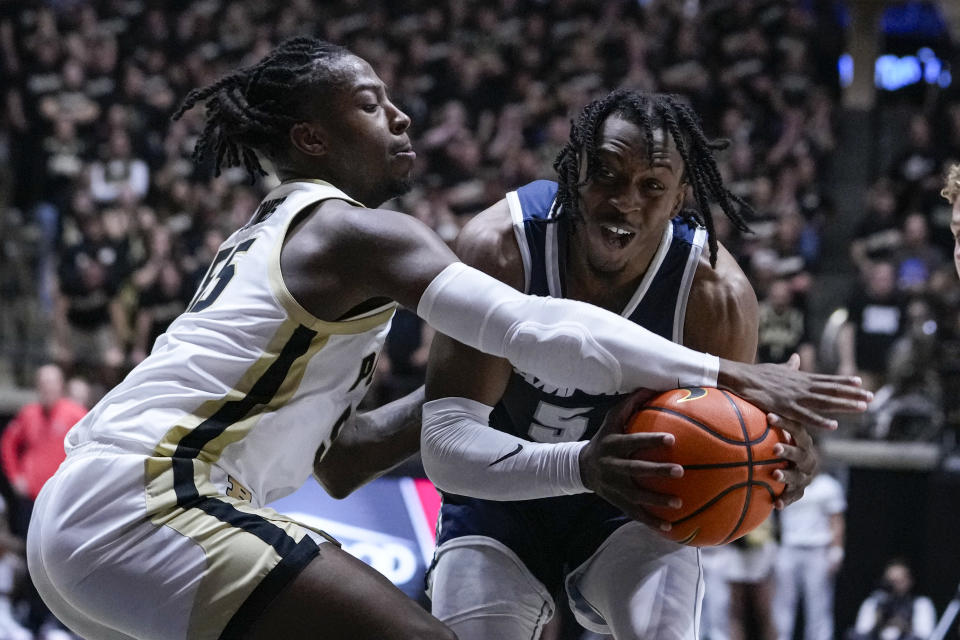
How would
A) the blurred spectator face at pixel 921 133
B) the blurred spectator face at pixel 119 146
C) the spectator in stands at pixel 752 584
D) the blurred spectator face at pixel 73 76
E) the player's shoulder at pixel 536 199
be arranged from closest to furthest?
the player's shoulder at pixel 536 199, the spectator in stands at pixel 752 584, the blurred spectator face at pixel 921 133, the blurred spectator face at pixel 119 146, the blurred spectator face at pixel 73 76

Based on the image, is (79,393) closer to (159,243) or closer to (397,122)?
(159,243)

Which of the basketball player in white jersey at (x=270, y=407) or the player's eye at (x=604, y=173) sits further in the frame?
the player's eye at (x=604, y=173)

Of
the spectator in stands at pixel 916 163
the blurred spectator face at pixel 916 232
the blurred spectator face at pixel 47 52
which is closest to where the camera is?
the blurred spectator face at pixel 916 232

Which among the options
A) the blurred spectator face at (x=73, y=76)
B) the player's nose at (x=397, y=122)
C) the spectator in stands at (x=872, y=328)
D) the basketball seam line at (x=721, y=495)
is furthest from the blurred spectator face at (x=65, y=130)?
the basketball seam line at (x=721, y=495)

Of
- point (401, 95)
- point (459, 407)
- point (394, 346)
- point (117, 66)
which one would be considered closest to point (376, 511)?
point (394, 346)

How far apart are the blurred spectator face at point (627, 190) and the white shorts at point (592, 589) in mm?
755

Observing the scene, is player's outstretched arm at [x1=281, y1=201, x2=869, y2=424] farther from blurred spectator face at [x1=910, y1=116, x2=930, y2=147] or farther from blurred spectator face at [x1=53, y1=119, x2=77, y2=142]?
blurred spectator face at [x1=53, y1=119, x2=77, y2=142]

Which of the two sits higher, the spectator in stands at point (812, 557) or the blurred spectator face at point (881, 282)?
the blurred spectator face at point (881, 282)

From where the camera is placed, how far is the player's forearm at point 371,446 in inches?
142

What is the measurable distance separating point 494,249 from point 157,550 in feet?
3.85

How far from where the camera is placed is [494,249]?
334cm

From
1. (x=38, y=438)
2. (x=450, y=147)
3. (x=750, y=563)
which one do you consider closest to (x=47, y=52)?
(x=450, y=147)

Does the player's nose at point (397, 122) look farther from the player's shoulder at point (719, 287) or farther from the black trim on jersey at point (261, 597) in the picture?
the black trim on jersey at point (261, 597)

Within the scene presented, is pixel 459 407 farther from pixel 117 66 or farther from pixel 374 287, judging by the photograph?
pixel 117 66
